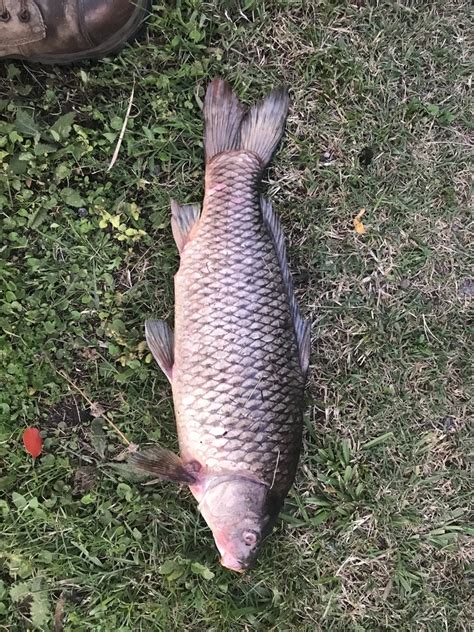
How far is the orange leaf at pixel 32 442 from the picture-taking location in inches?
98.9

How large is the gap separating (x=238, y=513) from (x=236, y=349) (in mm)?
581

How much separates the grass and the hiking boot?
12 cm

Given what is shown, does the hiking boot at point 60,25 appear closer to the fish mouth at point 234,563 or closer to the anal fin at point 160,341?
the anal fin at point 160,341

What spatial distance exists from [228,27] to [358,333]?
1426 mm

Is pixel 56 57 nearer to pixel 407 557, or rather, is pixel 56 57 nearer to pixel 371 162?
pixel 371 162

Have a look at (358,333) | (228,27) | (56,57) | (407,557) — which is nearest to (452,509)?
(407,557)

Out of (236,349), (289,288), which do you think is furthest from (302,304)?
(236,349)

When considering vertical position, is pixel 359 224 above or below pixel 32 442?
above

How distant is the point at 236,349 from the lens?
219 centimetres

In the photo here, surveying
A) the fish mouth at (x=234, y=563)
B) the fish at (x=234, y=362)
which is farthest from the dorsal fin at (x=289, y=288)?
the fish mouth at (x=234, y=563)

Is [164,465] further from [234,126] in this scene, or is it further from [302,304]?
[234,126]

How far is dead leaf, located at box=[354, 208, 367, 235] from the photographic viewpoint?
2.72 m

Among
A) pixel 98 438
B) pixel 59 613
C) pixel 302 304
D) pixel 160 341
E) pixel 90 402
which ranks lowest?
pixel 59 613

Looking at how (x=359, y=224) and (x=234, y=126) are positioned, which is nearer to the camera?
(x=234, y=126)
